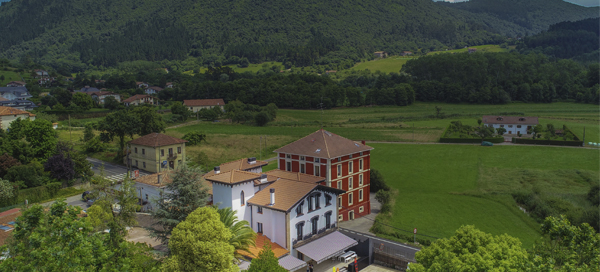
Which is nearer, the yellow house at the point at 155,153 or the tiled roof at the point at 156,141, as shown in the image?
the yellow house at the point at 155,153

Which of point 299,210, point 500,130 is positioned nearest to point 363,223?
point 299,210

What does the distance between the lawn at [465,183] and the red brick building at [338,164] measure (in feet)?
12.0

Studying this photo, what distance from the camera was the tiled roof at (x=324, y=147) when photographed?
131ft

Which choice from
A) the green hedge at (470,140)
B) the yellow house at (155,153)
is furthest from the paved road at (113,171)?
the green hedge at (470,140)

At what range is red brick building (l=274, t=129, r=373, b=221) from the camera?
39.7 meters

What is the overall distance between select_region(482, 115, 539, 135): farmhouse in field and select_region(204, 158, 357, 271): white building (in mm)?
63896

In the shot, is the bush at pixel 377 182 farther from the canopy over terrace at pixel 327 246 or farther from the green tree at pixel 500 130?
the green tree at pixel 500 130

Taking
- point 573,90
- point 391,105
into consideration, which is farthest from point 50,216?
point 573,90

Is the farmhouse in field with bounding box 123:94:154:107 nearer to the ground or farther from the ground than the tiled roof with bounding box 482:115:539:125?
farther from the ground

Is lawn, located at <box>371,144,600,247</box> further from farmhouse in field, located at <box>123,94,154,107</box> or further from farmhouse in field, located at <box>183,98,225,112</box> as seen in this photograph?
farmhouse in field, located at <box>123,94,154,107</box>

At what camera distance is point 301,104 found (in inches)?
4547

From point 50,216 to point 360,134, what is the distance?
71.8m

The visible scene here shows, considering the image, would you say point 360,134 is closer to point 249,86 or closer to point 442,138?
point 442,138

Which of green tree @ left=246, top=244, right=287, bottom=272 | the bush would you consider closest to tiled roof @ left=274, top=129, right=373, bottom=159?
the bush
